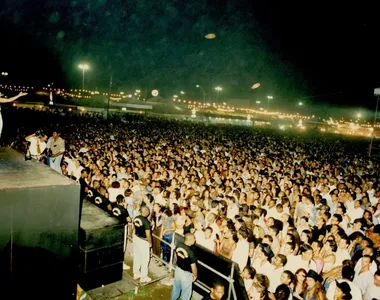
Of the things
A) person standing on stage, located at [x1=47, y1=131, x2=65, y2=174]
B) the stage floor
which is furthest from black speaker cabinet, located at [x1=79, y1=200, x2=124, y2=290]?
person standing on stage, located at [x1=47, y1=131, x2=65, y2=174]

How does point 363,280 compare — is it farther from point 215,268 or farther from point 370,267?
point 215,268

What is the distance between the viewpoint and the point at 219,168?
11.3 meters

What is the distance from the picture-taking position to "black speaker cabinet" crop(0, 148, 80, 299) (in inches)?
96.7

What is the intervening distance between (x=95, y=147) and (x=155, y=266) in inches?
357

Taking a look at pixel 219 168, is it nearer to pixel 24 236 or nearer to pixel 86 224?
pixel 86 224

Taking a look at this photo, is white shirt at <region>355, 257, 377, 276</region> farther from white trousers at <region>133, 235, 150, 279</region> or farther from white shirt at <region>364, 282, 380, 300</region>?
white trousers at <region>133, 235, 150, 279</region>

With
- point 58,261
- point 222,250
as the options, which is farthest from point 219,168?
point 58,261

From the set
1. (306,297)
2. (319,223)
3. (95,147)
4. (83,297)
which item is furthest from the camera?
(95,147)

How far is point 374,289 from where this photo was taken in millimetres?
4168

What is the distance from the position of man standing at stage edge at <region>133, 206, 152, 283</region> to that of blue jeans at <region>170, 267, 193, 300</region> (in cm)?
79

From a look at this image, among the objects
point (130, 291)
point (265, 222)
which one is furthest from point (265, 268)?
point (130, 291)

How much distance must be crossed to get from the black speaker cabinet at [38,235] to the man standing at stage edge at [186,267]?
5.46 ft

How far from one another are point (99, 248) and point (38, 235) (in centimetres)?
178

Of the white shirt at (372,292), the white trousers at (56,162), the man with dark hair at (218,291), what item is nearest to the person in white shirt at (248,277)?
the man with dark hair at (218,291)
